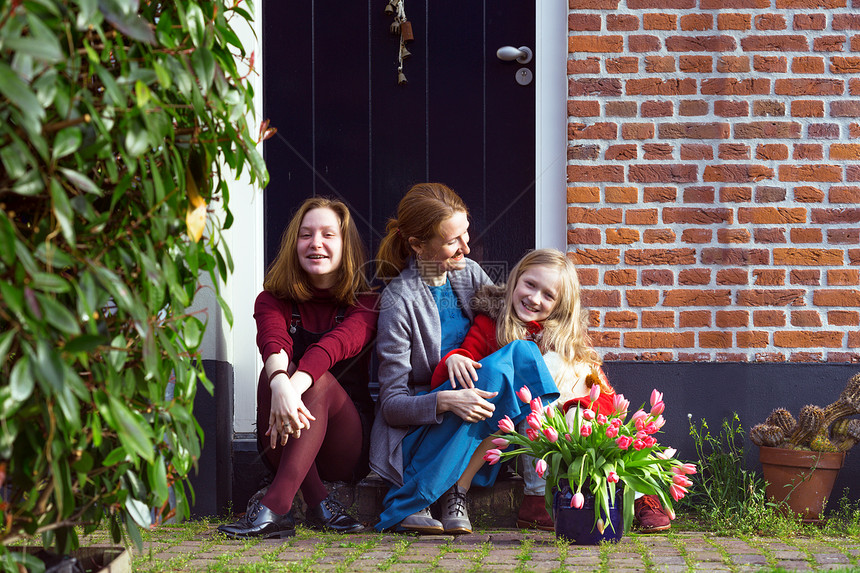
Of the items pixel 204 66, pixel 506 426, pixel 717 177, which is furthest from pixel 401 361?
pixel 204 66

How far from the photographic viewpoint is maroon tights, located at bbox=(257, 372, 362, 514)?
8.61 ft

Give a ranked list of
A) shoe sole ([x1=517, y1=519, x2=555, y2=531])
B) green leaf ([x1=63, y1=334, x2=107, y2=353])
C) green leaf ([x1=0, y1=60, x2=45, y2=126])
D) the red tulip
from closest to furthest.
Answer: green leaf ([x1=0, y1=60, x2=45, y2=126]), green leaf ([x1=63, y1=334, x2=107, y2=353]), the red tulip, shoe sole ([x1=517, y1=519, x2=555, y2=531])

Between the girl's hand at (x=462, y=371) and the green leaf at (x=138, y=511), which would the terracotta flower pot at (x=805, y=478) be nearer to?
the girl's hand at (x=462, y=371)

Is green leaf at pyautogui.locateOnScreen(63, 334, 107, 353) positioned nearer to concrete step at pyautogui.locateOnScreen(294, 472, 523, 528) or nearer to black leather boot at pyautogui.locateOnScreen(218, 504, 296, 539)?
black leather boot at pyautogui.locateOnScreen(218, 504, 296, 539)

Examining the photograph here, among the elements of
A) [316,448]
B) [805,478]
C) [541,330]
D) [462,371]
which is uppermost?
[541,330]

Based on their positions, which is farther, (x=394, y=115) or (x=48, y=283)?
(x=394, y=115)

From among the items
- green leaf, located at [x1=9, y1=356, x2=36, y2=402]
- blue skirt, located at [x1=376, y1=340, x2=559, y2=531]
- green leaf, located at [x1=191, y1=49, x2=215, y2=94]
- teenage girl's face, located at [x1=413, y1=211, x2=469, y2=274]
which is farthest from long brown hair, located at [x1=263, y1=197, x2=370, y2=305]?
green leaf, located at [x1=9, y1=356, x2=36, y2=402]

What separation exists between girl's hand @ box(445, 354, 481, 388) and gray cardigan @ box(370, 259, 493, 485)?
0.38ft

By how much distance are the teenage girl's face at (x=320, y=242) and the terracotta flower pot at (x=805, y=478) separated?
1816 mm

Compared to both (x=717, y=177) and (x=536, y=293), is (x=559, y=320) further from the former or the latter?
(x=717, y=177)

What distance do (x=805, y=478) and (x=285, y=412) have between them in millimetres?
1901

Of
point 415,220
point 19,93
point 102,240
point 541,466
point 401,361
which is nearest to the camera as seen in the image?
point 19,93

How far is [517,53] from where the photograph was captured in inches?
132

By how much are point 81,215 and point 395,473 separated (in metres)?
1.70
